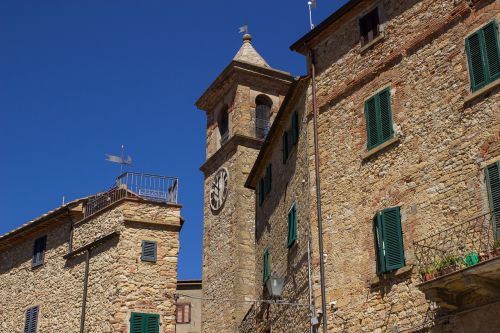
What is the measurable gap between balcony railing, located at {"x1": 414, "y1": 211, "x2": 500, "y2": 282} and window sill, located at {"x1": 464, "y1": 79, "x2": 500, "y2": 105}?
248cm

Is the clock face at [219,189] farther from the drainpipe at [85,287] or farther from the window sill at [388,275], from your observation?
the window sill at [388,275]

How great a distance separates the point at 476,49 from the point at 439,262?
457 centimetres

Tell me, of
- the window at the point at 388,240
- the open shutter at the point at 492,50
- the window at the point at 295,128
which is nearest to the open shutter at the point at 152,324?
the window at the point at 295,128

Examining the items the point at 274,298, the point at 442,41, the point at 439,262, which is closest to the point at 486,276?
the point at 439,262

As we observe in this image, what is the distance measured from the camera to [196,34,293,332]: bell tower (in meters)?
32.8

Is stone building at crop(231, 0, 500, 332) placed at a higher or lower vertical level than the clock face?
lower

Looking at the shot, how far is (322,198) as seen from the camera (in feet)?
63.0

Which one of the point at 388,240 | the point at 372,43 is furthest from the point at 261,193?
the point at 388,240

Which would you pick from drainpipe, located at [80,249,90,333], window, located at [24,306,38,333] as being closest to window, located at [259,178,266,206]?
drainpipe, located at [80,249,90,333]

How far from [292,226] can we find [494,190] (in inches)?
307

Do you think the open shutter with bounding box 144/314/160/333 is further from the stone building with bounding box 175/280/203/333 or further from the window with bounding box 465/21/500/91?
the stone building with bounding box 175/280/203/333

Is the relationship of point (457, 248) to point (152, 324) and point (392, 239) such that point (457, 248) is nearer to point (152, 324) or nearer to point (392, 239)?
point (392, 239)

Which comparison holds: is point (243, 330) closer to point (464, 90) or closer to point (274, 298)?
point (274, 298)

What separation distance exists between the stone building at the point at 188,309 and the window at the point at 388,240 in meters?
26.9
